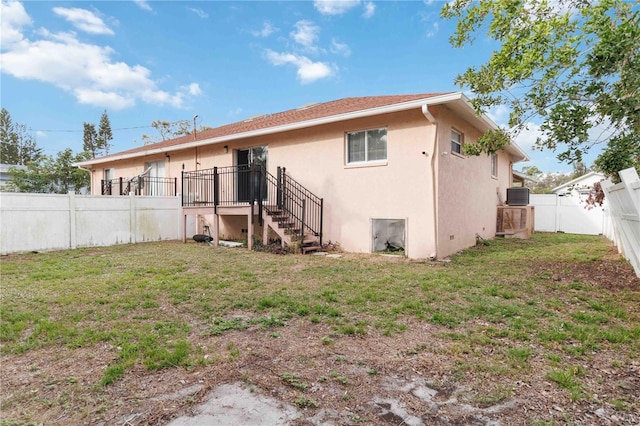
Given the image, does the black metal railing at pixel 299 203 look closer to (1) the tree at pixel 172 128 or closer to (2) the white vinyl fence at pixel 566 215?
(2) the white vinyl fence at pixel 566 215

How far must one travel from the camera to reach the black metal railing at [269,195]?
29.5 ft

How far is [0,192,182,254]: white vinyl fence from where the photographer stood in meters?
8.18

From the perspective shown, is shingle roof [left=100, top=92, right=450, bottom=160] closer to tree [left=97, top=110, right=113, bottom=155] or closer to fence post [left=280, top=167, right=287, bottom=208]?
fence post [left=280, top=167, right=287, bottom=208]

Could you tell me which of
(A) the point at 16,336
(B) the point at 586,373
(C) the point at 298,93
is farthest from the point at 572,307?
(C) the point at 298,93

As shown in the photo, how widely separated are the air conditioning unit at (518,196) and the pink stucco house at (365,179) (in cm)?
156

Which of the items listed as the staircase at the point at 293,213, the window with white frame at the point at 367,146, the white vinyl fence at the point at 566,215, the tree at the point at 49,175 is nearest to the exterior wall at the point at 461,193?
the window with white frame at the point at 367,146

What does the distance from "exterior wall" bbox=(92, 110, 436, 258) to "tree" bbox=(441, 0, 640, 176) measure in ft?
5.18

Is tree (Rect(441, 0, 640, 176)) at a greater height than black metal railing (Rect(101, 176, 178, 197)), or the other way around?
tree (Rect(441, 0, 640, 176))

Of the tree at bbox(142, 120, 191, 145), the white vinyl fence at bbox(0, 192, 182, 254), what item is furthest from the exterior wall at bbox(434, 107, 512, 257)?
the tree at bbox(142, 120, 191, 145)

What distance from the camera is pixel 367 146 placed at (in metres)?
8.27

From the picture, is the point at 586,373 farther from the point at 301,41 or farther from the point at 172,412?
the point at 301,41

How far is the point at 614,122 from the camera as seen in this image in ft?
16.3

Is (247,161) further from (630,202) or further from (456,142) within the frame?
(630,202)

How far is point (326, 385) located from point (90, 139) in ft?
157
